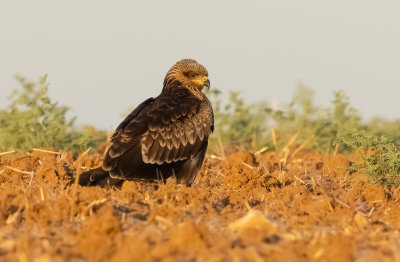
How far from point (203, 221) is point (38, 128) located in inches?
327

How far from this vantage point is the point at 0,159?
12.2 metres

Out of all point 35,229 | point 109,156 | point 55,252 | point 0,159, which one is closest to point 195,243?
point 55,252

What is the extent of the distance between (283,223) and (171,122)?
3.18 meters

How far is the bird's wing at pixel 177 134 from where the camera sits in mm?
9609

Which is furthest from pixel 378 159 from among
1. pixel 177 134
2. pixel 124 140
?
pixel 124 140

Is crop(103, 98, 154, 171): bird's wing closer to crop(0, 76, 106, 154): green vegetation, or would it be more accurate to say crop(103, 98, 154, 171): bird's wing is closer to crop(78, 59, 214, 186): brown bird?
crop(78, 59, 214, 186): brown bird

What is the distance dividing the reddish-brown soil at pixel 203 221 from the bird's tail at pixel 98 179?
207mm

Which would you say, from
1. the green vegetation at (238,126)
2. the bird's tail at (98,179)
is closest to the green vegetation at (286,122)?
the green vegetation at (238,126)

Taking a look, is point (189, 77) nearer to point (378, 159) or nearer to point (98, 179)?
point (98, 179)

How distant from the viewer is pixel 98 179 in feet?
30.8

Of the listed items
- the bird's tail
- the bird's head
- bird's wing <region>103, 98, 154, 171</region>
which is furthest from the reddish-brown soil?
the bird's head

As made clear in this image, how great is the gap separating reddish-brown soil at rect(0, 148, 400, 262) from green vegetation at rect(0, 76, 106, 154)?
140 inches

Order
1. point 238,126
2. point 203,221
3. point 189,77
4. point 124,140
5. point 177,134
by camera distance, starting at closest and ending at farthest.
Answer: point 203,221 < point 124,140 < point 177,134 < point 189,77 < point 238,126

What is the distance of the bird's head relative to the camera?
10.7 metres
